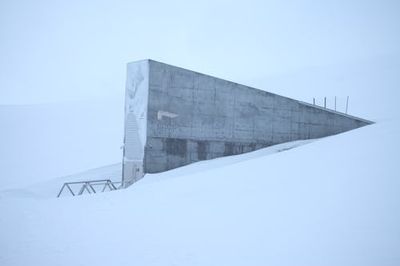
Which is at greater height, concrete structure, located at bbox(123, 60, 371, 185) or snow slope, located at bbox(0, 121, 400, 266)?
concrete structure, located at bbox(123, 60, 371, 185)

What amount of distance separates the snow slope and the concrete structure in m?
4.53

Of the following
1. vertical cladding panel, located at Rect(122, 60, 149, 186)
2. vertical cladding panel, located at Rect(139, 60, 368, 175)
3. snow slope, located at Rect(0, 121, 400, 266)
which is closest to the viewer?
snow slope, located at Rect(0, 121, 400, 266)

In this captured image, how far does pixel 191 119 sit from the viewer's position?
50.3ft

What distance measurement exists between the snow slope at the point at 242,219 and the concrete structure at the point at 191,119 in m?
4.53

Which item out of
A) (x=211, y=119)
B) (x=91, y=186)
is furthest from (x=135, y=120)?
(x=211, y=119)

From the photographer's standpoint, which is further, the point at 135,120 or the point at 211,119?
the point at 211,119

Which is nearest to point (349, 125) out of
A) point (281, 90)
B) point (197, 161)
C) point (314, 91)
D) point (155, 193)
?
point (197, 161)

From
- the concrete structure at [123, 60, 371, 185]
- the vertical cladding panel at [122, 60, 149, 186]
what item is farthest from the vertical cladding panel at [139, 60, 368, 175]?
the vertical cladding panel at [122, 60, 149, 186]

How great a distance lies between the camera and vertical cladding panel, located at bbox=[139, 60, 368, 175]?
14.5 m

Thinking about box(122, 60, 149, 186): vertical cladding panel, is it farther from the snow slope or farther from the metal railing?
the snow slope

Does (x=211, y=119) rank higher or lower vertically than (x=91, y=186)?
higher

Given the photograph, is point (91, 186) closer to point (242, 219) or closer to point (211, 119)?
point (211, 119)

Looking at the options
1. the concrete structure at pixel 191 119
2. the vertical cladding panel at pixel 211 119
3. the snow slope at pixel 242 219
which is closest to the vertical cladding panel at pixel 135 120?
the concrete structure at pixel 191 119

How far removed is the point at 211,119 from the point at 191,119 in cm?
92
